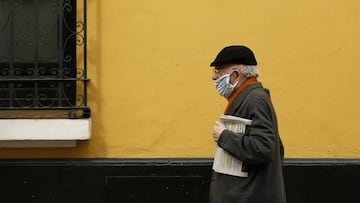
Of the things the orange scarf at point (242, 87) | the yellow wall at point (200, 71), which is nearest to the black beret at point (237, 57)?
the orange scarf at point (242, 87)

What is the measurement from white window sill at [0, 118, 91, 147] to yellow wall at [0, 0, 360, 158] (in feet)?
0.58

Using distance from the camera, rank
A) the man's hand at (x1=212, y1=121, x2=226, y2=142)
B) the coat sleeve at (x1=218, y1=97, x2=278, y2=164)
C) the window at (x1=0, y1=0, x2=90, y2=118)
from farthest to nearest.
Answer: the window at (x1=0, y1=0, x2=90, y2=118) < the man's hand at (x1=212, y1=121, x2=226, y2=142) < the coat sleeve at (x1=218, y1=97, x2=278, y2=164)

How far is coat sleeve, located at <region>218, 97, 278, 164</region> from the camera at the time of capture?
2873 millimetres

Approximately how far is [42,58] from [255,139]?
211 cm

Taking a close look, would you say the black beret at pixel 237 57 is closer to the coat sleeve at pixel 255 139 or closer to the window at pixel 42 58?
the coat sleeve at pixel 255 139

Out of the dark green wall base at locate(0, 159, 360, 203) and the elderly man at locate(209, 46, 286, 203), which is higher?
the elderly man at locate(209, 46, 286, 203)

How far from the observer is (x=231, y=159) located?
300cm

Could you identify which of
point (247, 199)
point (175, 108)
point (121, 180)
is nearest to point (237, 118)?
point (247, 199)

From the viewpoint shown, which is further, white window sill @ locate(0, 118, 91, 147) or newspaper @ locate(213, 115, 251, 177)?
white window sill @ locate(0, 118, 91, 147)

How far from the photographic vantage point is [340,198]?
4293mm

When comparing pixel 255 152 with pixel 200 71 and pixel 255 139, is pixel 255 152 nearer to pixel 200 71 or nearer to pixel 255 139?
pixel 255 139

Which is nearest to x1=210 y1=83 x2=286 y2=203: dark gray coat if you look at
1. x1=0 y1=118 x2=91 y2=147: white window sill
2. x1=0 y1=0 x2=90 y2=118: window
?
x1=0 y1=118 x2=91 y2=147: white window sill

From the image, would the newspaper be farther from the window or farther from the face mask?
the window

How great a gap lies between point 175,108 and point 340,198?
4.98 feet
